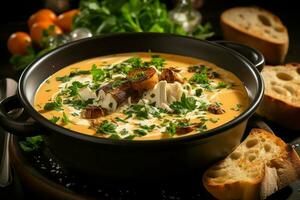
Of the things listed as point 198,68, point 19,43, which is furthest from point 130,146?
point 19,43

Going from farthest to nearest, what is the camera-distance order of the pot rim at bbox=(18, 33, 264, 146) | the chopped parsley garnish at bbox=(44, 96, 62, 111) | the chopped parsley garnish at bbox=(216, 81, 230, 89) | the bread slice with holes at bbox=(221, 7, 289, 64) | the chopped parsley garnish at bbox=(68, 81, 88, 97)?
the bread slice with holes at bbox=(221, 7, 289, 64) → the chopped parsley garnish at bbox=(216, 81, 230, 89) → the chopped parsley garnish at bbox=(68, 81, 88, 97) → the chopped parsley garnish at bbox=(44, 96, 62, 111) → the pot rim at bbox=(18, 33, 264, 146)

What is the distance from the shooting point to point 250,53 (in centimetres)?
372

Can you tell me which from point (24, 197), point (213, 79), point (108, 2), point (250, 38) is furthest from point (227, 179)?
point (108, 2)

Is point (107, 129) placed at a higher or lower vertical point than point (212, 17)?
higher

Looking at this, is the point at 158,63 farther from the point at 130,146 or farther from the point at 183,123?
the point at 130,146

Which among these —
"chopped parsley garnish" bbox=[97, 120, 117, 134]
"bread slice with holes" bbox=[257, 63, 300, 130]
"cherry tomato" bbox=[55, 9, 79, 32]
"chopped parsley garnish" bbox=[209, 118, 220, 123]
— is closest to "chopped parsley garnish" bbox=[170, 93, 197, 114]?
"chopped parsley garnish" bbox=[209, 118, 220, 123]

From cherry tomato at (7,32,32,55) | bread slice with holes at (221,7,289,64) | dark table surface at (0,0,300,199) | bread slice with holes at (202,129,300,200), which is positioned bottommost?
dark table surface at (0,0,300,199)

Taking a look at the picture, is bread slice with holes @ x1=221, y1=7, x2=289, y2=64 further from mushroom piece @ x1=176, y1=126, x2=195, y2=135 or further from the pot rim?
mushroom piece @ x1=176, y1=126, x2=195, y2=135

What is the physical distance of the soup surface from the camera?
2.97 meters

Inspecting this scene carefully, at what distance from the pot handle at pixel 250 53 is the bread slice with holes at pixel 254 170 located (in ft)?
1.54

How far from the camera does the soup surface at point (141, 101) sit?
9.75ft

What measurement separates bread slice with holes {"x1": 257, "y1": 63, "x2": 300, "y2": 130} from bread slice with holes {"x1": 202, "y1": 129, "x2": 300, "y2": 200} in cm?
51

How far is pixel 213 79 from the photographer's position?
3.58m

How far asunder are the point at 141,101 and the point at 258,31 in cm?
215
